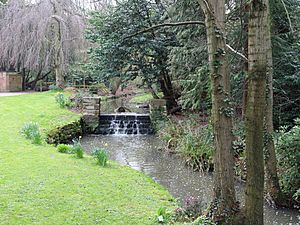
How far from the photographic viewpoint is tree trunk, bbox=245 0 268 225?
10.6 feet

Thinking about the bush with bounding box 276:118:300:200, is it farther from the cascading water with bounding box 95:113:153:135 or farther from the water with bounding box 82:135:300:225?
the cascading water with bounding box 95:113:153:135

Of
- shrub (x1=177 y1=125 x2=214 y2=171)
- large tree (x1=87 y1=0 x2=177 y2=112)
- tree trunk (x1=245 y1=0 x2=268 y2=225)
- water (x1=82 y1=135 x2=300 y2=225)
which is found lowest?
water (x1=82 y1=135 x2=300 y2=225)

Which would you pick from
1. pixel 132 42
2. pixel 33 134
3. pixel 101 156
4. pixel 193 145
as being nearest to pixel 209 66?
pixel 101 156

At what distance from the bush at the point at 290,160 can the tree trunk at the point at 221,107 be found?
180 cm

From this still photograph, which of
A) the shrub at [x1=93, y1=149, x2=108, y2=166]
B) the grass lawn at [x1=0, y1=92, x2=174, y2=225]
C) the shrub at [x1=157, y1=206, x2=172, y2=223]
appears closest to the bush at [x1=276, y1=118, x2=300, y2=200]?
the grass lawn at [x1=0, y1=92, x2=174, y2=225]

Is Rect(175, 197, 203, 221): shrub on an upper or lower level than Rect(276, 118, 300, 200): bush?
lower

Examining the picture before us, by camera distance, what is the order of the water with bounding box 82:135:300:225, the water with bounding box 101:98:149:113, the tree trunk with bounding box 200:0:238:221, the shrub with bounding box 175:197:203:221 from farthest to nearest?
1. the water with bounding box 101:98:149:113
2. the water with bounding box 82:135:300:225
3. the shrub with bounding box 175:197:203:221
4. the tree trunk with bounding box 200:0:238:221

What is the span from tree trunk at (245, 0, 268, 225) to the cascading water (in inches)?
376

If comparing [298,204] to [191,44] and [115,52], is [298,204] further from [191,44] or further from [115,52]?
[115,52]

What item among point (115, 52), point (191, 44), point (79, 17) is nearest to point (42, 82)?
point (79, 17)

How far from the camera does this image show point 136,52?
42.1ft

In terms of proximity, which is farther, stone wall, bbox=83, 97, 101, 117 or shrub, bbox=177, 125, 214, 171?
stone wall, bbox=83, 97, 101, 117

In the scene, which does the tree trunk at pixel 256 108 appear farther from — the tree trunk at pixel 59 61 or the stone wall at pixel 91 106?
the tree trunk at pixel 59 61

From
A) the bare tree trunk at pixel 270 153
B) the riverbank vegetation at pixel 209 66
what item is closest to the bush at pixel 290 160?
the riverbank vegetation at pixel 209 66
